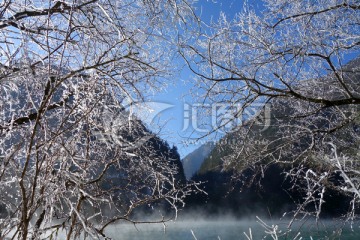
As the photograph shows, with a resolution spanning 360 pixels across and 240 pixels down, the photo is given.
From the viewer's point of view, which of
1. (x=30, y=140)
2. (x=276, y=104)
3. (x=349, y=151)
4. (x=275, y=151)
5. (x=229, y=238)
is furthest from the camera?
(x=229, y=238)

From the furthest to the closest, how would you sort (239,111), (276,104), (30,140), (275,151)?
(276,104) < (275,151) < (239,111) < (30,140)

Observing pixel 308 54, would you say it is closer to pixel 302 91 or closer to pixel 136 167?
pixel 302 91

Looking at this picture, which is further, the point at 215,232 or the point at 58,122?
the point at 215,232

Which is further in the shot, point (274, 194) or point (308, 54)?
point (274, 194)

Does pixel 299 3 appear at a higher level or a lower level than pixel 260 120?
higher

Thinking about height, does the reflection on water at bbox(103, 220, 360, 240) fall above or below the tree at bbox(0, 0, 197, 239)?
below

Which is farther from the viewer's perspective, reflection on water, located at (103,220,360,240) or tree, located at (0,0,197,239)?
reflection on water, located at (103,220,360,240)

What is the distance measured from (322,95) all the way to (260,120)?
574mm

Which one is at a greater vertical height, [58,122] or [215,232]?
[58,122]

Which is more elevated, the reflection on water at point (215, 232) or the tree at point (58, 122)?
the tree at point (58, 122)

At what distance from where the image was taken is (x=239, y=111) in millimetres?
3131

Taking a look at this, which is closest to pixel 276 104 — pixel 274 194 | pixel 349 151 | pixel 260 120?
pixel 260 120

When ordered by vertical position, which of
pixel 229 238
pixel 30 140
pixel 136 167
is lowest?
pixel 229 238

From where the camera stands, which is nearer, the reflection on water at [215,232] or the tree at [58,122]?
the tree at [58,122]
